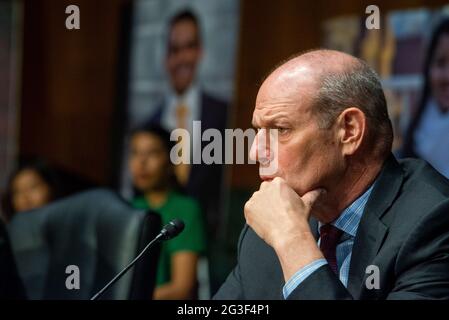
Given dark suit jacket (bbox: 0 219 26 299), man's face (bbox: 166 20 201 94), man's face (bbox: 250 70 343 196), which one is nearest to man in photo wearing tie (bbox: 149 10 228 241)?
man's face (bbox: 166 20 201 94)

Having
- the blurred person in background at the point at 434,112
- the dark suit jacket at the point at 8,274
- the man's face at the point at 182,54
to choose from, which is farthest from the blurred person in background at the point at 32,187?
the blurred person in background at the point at 434,112

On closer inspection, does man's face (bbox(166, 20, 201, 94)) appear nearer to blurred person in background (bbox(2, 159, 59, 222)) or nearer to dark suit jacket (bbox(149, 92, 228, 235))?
dark suit jacket (bbox(149, 92, 228, 235))

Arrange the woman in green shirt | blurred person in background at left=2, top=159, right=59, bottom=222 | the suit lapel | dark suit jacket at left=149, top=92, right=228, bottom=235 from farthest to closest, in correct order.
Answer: dark suit jacket at left=149, top=92, right=228, bottom=235 < blurred person in background at left=2, top=159, right=59, bottom=222 < the woman in green shirt < the suit lapel

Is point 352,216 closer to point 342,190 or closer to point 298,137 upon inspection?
point 342,190

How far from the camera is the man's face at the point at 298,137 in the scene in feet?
5.08

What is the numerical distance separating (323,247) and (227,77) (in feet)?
8.39

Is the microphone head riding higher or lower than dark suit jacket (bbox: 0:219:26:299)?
higher

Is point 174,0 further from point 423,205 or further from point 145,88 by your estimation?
point 423,205

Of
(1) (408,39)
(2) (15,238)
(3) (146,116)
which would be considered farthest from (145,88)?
(2) (15,238)

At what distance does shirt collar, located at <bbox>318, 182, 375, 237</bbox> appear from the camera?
5.17 feet

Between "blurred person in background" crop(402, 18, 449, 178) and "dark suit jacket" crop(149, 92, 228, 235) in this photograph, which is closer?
"blurred person in background" crop(402, 18, 449, 178)

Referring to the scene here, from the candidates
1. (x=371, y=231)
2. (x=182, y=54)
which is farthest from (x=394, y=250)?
(x=182, y=54)

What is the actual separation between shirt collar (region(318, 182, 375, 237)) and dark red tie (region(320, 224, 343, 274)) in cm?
1

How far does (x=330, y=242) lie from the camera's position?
1606mm
